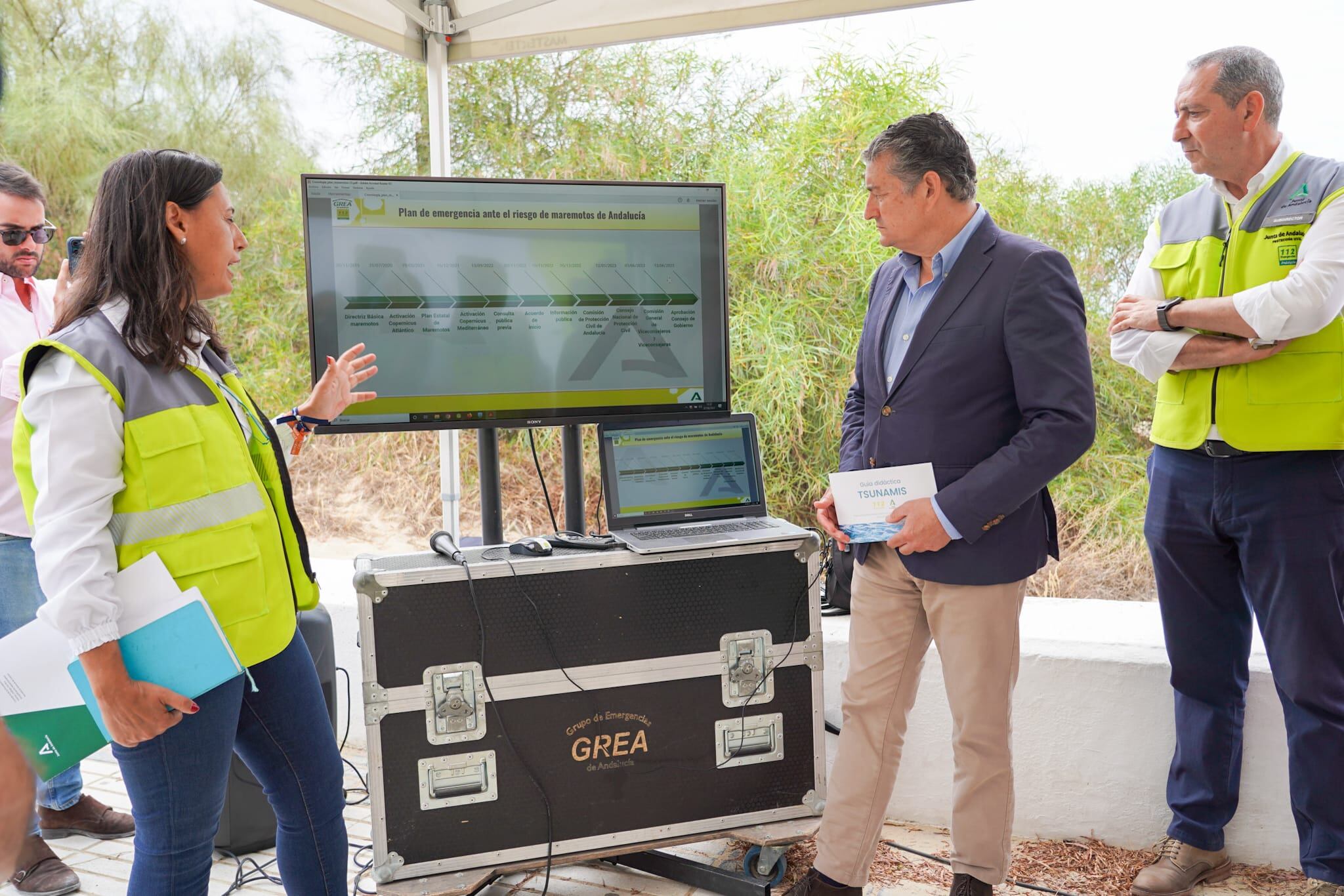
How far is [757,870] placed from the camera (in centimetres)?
258

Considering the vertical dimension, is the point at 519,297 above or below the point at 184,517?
above

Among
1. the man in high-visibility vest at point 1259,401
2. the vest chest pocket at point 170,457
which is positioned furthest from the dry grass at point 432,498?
the vest chest pocket at point 170,457

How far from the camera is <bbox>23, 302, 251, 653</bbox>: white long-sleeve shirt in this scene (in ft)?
4.98

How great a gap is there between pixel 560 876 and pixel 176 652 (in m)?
1.45

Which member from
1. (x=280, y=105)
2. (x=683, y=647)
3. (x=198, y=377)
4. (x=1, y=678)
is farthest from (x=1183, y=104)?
(x=280, y=105)

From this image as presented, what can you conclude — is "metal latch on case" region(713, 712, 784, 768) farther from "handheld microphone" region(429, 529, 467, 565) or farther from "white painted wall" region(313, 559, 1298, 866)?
"handheld microphone" region(429, 529, 467, 565)

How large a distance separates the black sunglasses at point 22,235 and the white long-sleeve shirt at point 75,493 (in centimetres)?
125

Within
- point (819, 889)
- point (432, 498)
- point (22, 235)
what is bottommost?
point (819, 889)

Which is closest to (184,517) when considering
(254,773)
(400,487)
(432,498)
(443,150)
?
(254,773)

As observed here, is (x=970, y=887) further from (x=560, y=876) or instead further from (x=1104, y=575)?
(x=1104, y=575)

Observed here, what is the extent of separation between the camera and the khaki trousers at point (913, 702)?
2.16 m

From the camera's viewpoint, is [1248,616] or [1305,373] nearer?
[1305,373]

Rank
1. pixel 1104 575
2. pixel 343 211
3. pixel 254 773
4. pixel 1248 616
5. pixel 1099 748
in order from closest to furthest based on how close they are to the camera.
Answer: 1. pixel 254 773
2. pixel 343 211
3. pixel 1248 616
4. pixel 1099 748
5. pixel 1104 575

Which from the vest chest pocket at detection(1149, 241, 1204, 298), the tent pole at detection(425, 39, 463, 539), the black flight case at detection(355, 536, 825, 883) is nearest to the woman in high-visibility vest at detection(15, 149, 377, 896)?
the black flight case at detection(355, 536, 825, 883)
